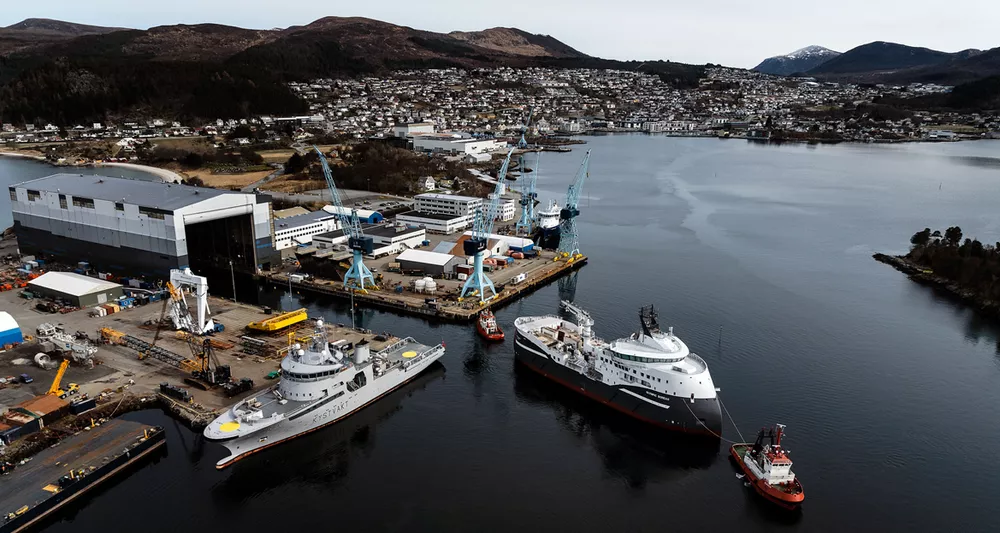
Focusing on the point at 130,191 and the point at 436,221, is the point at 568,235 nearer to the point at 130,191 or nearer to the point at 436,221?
the point at 436,221

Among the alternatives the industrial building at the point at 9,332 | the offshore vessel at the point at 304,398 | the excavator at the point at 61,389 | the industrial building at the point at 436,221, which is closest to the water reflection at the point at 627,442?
the offshore vessel at the point at 304,398

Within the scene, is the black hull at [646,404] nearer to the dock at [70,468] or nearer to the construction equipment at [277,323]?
the construction equipment at [277,323]

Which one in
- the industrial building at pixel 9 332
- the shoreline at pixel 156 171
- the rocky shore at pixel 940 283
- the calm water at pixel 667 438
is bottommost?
the calm water at pixel 667 438

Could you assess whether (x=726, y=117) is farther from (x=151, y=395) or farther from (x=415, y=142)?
(x=151, y=395)

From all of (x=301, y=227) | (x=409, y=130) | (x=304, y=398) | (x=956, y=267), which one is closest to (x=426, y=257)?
(x=301, y=227)

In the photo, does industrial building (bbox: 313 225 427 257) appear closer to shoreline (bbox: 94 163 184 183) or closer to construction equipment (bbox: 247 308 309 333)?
construction equipment (bbox: 247 308 309 333)

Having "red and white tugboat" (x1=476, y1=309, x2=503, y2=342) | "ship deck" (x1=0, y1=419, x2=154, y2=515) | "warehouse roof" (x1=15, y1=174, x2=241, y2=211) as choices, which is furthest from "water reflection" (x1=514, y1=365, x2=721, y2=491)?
"warehouse roof" (x1=15, y1=174, x2=241, y2=211)
